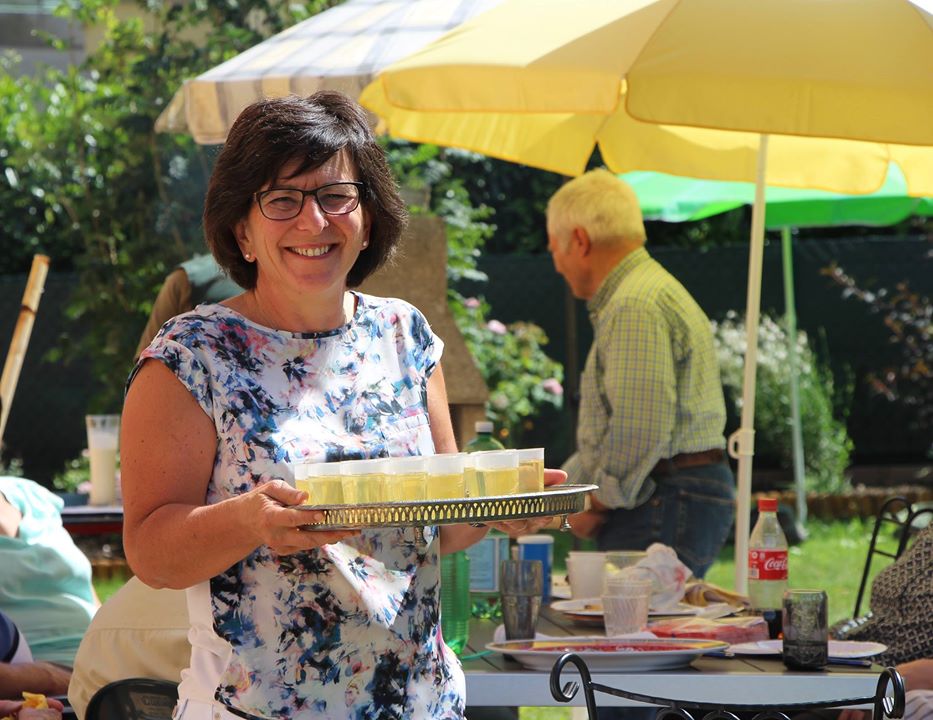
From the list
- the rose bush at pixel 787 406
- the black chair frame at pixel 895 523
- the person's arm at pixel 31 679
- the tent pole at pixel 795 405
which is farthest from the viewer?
the rose bush at pixel 787 406

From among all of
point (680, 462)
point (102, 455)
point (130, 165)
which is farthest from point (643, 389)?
point (130, 165)

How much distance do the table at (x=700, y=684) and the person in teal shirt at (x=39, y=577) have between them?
1.35 meters

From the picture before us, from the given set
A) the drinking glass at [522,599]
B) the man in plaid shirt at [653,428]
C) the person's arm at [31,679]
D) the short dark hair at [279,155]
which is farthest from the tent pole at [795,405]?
the short dark hair at [279,155]

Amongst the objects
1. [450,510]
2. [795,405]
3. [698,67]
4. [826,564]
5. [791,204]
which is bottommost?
[826,564]

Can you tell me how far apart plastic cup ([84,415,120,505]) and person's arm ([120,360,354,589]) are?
3520 millimetres

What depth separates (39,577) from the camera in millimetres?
3875

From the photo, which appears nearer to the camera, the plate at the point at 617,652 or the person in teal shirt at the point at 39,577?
the plate at the point at 617,652

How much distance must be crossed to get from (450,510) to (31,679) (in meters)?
1.86

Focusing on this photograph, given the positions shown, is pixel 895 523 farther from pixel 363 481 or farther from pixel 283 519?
pixel 283 519

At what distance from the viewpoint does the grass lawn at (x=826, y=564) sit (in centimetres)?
788

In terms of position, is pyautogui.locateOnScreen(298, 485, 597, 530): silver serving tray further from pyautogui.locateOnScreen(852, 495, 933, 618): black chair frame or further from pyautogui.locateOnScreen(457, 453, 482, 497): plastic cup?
pyautogui.locateOnScreen(852, 495, 933, 618): black chair frame

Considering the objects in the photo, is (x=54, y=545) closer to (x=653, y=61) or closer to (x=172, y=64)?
(x=653, y=61)

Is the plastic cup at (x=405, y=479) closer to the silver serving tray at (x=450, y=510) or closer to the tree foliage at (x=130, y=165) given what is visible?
the silver serving tray at (x=450, y=510)

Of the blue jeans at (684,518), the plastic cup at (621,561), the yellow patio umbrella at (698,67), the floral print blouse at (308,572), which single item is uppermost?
the yellow patio umbrella at (698,67)
